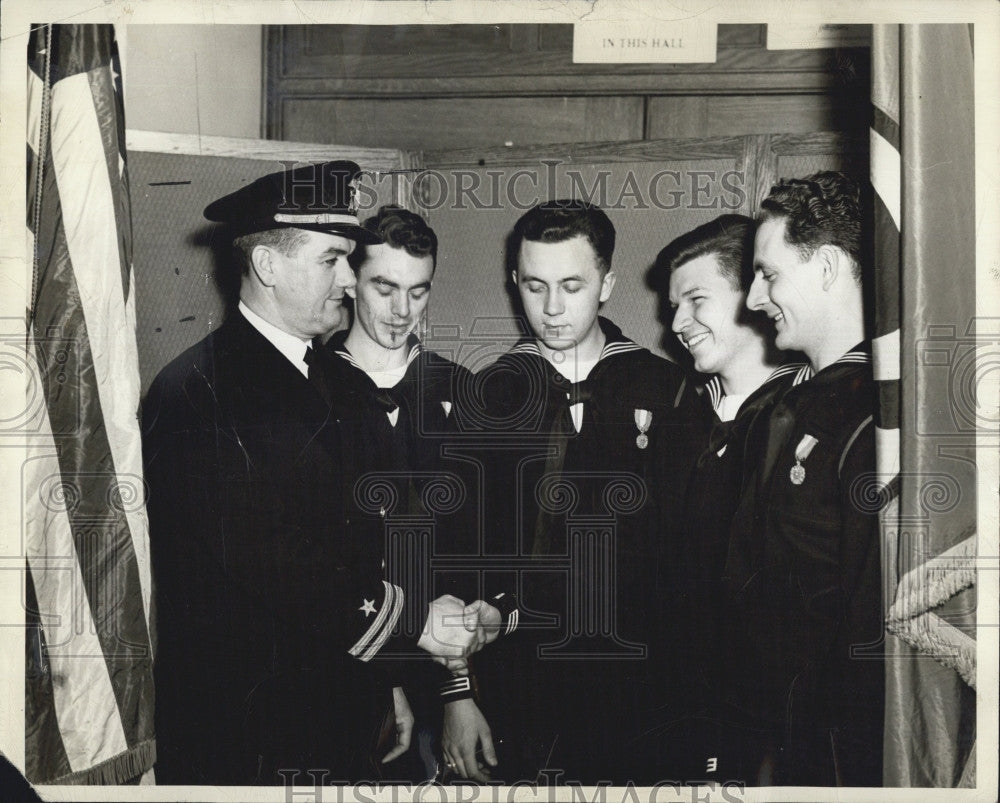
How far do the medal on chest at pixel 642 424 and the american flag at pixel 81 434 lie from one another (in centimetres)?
85

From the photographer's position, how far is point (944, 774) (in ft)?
5.02

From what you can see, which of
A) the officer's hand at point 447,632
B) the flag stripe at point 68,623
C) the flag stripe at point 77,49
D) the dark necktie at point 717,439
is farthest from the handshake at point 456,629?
the flag stripe at point 77,49

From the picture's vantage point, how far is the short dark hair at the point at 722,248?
1563 millimetres

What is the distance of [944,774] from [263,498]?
1.22 m

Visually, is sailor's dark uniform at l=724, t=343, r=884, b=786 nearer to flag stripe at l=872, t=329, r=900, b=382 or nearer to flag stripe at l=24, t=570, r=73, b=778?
flag stripe at l=872, t=329, r=900, b=382

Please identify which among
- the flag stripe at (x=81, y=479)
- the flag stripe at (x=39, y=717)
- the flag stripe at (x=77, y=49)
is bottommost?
the flag stripe at (x=39, y=717)

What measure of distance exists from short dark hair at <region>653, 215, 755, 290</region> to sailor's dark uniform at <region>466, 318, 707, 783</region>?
251mm

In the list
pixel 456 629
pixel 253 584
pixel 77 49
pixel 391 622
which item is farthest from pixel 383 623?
pixel 77 49

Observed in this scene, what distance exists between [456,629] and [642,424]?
1.55ft

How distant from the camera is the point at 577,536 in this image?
1.57m

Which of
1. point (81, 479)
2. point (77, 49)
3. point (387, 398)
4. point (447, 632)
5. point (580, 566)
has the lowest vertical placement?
point (447, 632)

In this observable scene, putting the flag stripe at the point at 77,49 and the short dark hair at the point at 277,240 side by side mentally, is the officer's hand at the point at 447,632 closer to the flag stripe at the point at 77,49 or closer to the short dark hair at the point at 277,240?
the short dark hair at the point at 277,240

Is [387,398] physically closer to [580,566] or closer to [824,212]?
[580,566]

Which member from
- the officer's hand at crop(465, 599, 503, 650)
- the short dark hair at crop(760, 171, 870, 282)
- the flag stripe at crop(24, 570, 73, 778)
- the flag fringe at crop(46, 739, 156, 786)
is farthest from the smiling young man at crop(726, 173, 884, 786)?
the flag stripe at crop(24, 570, 73, 778)
